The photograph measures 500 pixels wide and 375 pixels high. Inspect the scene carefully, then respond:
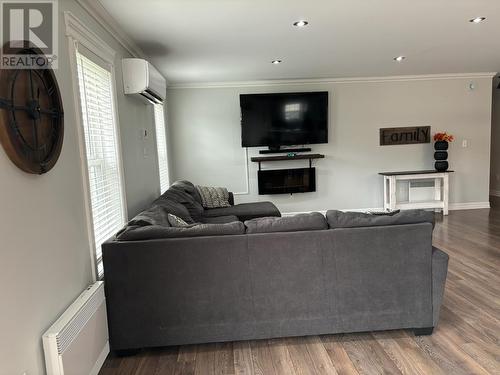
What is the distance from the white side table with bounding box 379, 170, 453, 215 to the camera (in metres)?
5.87

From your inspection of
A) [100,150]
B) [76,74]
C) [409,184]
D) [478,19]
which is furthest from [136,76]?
[409,184]

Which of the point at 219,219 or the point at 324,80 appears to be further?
the point at 324,80

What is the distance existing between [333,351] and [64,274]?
1.68 m

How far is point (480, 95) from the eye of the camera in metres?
6.17

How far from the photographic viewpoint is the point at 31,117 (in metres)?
1.55

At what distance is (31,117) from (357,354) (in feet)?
7.36

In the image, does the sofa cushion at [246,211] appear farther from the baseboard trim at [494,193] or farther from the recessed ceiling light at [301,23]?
the baseboard trim at [494,193]

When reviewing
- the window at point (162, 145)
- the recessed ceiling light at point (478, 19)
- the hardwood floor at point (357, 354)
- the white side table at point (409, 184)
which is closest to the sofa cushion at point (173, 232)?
the hardwood floor at point (357, 354)

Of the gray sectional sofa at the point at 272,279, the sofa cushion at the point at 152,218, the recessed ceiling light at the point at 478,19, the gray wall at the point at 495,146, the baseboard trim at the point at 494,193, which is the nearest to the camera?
the gray sectional sofa at the point at 272,279

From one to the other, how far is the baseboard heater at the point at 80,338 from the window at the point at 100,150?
0.37 meters

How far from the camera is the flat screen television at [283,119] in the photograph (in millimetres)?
5758

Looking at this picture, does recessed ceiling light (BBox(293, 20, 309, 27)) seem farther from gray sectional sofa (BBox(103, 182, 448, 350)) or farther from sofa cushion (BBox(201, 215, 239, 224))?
sofa cushion (BBox(201, 215, 239, 224))

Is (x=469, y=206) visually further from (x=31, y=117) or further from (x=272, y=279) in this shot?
(x=31, y=117)

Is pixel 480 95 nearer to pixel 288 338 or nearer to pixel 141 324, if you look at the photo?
pixel 288 338
